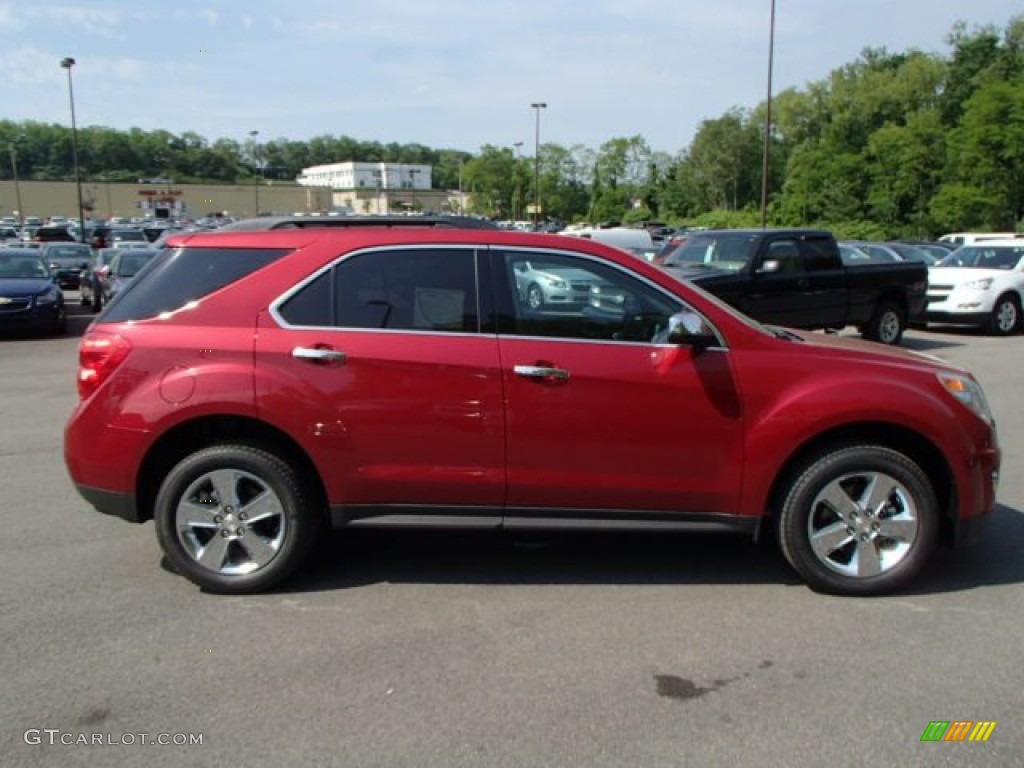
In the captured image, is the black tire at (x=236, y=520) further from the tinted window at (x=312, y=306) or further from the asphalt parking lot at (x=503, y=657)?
the tinted window at (x=312, y=306)

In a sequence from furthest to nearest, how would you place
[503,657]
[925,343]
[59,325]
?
1. [59,325]
2. [925,343]
3. [503,657]

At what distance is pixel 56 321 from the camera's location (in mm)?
14930

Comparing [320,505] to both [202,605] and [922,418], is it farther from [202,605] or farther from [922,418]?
[922,418]

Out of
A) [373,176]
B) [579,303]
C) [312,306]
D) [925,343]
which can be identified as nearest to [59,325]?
[312,306]

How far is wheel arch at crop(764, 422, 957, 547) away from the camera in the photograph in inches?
167

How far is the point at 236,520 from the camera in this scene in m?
4.24

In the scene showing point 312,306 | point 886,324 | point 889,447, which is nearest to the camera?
point 312,306

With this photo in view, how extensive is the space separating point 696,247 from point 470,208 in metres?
104

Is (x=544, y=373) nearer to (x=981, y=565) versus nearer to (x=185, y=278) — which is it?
(x=185, y=278)

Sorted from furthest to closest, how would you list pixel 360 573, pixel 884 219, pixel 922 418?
pixel 884 219
pixel 360 573
pixel 922 418

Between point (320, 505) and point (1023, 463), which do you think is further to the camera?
point (1023, 463)

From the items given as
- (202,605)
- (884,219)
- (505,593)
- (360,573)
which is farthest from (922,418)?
(884,219)

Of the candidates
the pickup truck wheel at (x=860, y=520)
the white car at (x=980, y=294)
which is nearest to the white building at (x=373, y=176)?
the white car at (x=980, y=294)

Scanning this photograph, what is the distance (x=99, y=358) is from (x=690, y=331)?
2881 millimetres
